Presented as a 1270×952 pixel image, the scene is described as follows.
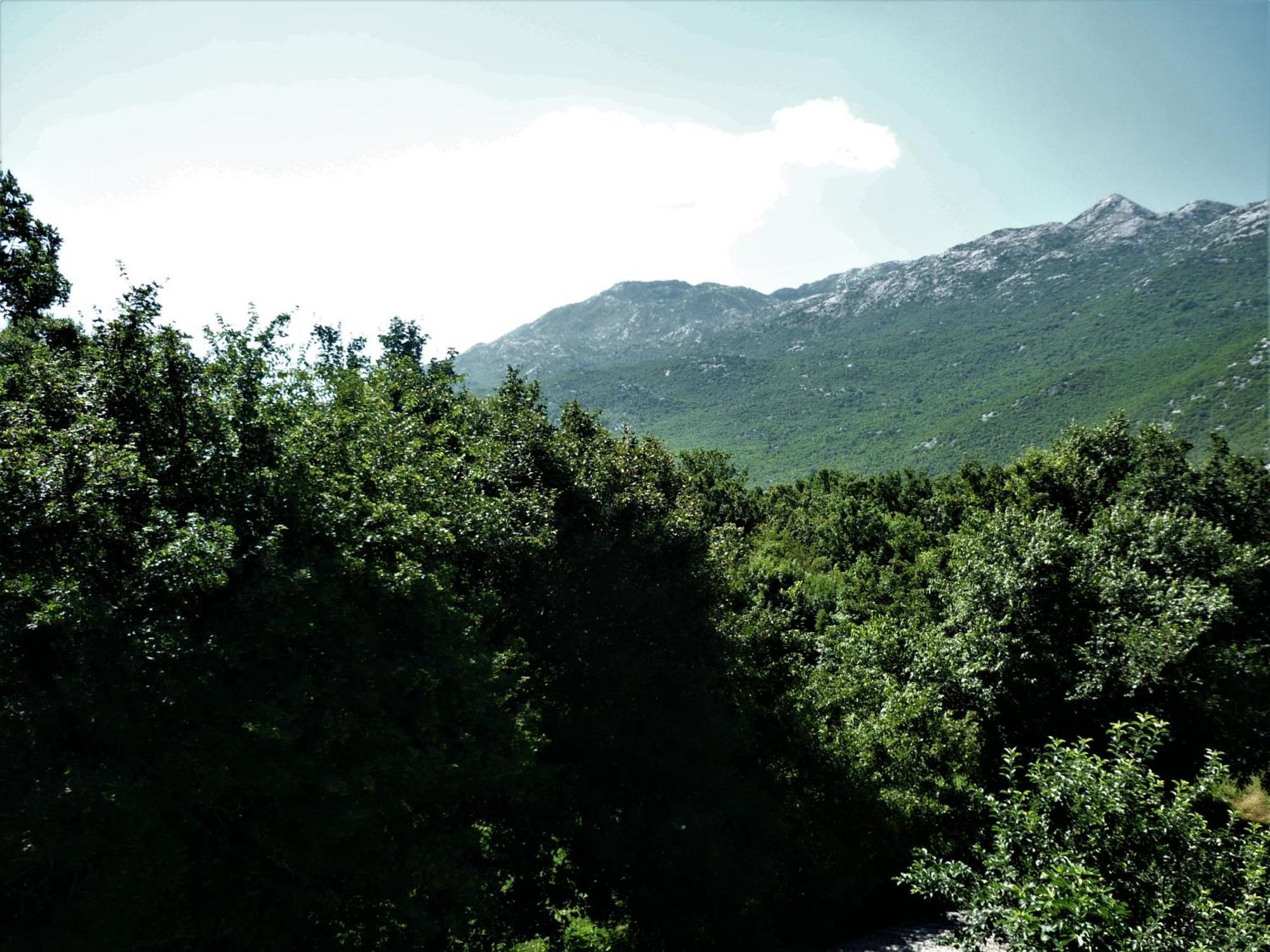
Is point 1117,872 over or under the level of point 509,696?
under

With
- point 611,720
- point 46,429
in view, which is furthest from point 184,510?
point 611,720

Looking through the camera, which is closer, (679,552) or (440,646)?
(440,646)

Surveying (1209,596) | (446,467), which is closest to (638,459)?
(446,467)

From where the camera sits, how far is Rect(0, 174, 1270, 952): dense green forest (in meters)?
9.88

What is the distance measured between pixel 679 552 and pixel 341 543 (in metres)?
10.4

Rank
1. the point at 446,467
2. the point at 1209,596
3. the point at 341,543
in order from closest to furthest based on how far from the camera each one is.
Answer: the point at 341,543 < the point at 446,467 < the point at 1209,596

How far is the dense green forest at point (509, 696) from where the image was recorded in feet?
32.4

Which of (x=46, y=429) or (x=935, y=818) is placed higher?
(x=46, y=429)

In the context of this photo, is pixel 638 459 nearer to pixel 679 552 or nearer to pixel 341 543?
pixel 679 552

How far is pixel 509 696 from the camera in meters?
15.0

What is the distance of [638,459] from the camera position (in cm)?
2289

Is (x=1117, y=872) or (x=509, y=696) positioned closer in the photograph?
(x=1117, y=872)

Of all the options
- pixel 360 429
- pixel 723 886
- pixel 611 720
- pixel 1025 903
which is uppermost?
pixel 360 429

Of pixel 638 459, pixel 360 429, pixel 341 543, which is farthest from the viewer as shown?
pixel 638 459
